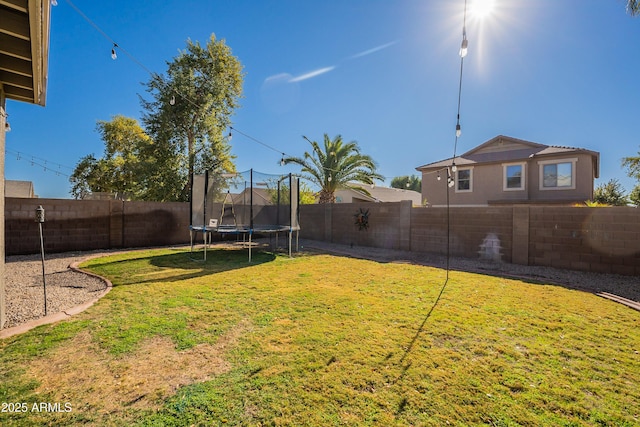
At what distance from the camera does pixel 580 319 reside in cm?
342

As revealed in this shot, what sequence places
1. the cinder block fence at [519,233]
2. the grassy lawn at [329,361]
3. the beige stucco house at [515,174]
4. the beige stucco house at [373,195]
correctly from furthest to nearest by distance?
the beige stucco house at [373,195] < the beige stucco house at [515,174] < the cinder block fence at [519,233] < the grassy lawn at [329,361]

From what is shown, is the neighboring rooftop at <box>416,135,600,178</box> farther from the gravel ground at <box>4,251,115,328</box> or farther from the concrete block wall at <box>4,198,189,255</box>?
the gravel ground at <box>4,251,115,328</box>

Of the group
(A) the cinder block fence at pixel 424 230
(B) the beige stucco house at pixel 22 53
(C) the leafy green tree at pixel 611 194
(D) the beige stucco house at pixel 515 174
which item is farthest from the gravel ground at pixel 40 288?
(C) the leafy green tree at pixel 611 194

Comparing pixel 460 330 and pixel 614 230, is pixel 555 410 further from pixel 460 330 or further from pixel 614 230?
pixel 614 230

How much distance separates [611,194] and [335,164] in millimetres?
24677

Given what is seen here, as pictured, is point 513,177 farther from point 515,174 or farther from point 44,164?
point 44,164

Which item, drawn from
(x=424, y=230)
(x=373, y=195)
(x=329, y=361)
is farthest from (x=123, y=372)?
(x=373, y=195)

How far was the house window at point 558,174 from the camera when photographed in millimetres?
11492

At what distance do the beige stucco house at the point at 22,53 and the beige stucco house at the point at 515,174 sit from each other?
1082 cm

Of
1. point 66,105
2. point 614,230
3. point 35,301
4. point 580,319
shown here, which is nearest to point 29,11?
point 35,301

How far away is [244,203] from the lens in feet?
35.5

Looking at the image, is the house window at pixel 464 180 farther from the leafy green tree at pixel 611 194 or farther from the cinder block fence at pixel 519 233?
the leafy green tree at pixel 611 194

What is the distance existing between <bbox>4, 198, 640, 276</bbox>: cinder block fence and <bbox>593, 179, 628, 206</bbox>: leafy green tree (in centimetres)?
2165

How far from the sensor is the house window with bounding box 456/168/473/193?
541 inches
